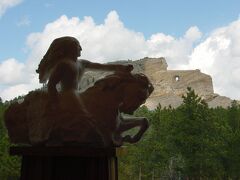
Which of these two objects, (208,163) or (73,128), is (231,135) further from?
(73,128)

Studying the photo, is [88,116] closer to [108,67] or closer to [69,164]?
[69,164]

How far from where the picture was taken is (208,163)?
11.3 metres

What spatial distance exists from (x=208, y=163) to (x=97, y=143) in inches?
336

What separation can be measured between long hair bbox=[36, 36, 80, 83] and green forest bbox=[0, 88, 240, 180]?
7.04 m

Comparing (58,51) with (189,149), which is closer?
(58,51)

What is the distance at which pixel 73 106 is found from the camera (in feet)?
11.1

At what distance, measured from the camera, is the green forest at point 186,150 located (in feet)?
37.5

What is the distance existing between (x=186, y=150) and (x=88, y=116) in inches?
338

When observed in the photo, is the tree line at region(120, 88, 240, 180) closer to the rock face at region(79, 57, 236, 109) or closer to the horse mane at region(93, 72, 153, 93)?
the horse mane at region(93, 72, 153, 93)

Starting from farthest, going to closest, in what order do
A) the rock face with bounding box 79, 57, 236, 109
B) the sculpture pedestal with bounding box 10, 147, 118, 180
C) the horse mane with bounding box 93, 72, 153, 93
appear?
1. the rock face with bounding box 79, 57, 236, 109
2. the horse mane with bounding box 93, 72, 153, 93
3. the sculpture pedestal with bounding box 10, 147, 118, 180

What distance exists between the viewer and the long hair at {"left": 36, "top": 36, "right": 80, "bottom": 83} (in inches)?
140

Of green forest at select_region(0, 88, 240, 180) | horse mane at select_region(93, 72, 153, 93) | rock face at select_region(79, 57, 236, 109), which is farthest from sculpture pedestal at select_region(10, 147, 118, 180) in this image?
rock face at select_region(79, 57, 236, 109)

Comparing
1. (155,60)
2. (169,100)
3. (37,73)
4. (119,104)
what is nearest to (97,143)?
(119,104)

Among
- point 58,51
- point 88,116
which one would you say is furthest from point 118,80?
point 58,51
